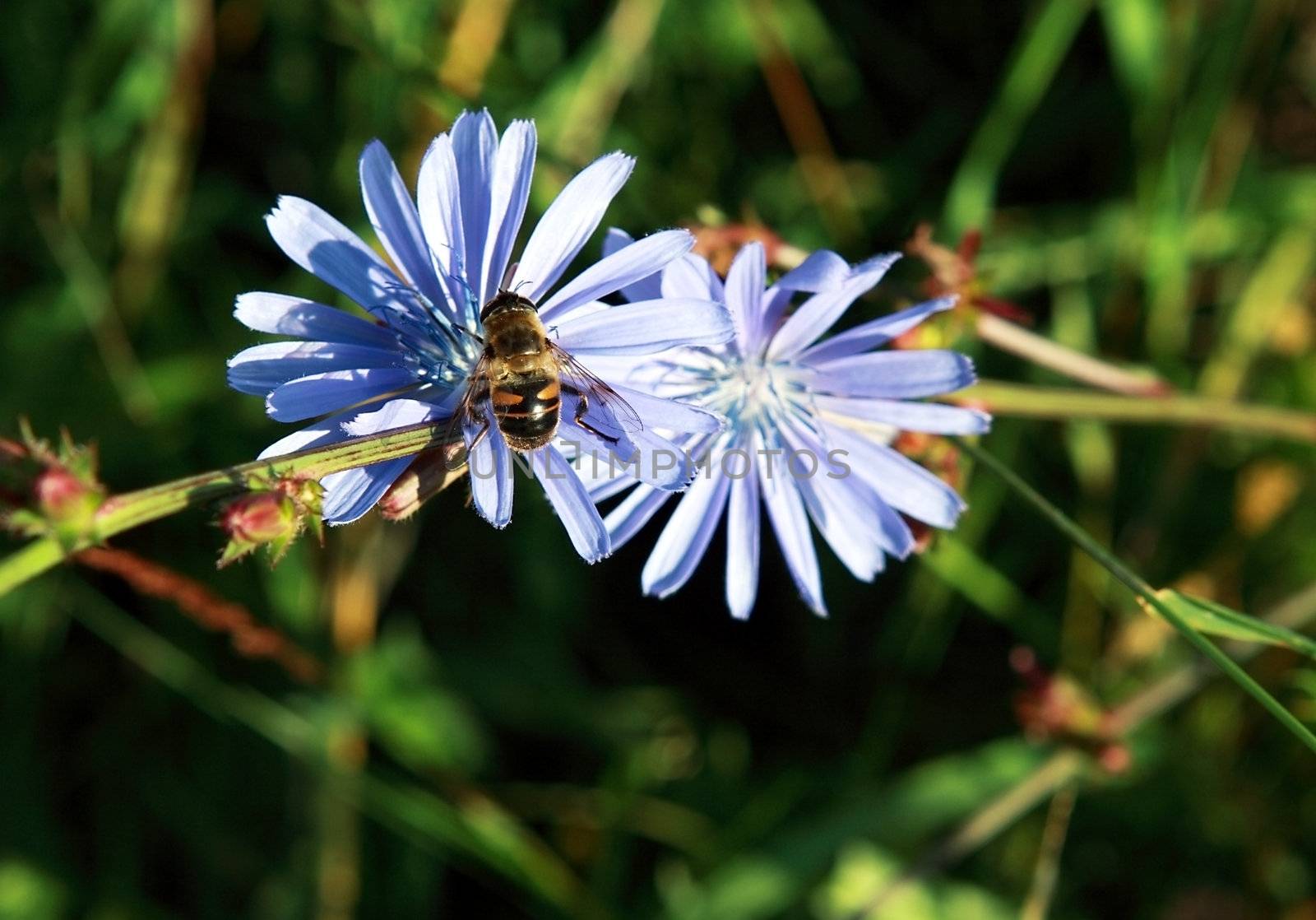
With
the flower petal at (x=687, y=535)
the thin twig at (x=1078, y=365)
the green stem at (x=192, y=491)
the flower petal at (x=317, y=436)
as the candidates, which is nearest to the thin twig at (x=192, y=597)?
the green stem at (x=192, y=491)

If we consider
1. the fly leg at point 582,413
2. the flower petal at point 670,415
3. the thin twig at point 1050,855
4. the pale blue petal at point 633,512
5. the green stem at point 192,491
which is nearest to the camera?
the green stem at point 192,491

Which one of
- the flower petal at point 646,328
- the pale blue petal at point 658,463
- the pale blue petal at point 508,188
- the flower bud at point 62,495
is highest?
the pale blue petal at point 508,188

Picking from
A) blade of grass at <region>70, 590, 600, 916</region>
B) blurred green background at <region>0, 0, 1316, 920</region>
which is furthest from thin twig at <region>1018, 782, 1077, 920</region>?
blade of grass at <region>70, 590, 600, 916</region>

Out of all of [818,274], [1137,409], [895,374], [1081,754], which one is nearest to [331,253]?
[818,274]

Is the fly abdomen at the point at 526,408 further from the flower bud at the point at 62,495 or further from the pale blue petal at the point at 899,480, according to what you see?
the flower bud at the point at 62,495

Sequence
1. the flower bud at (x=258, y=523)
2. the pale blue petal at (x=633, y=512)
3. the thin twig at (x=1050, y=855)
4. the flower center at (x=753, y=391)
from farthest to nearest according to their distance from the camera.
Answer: the thin twig at (x=1050, y=855)
the flower center at (x=753, y=391)
the pale blue petal at (x=633, y=512)
the flower bud at (x=258, y=523)

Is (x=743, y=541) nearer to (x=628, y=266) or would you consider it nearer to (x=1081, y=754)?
(x=628, y=266)

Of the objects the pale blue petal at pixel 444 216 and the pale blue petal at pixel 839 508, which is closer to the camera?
the pale blue petal at pixel 444 216
